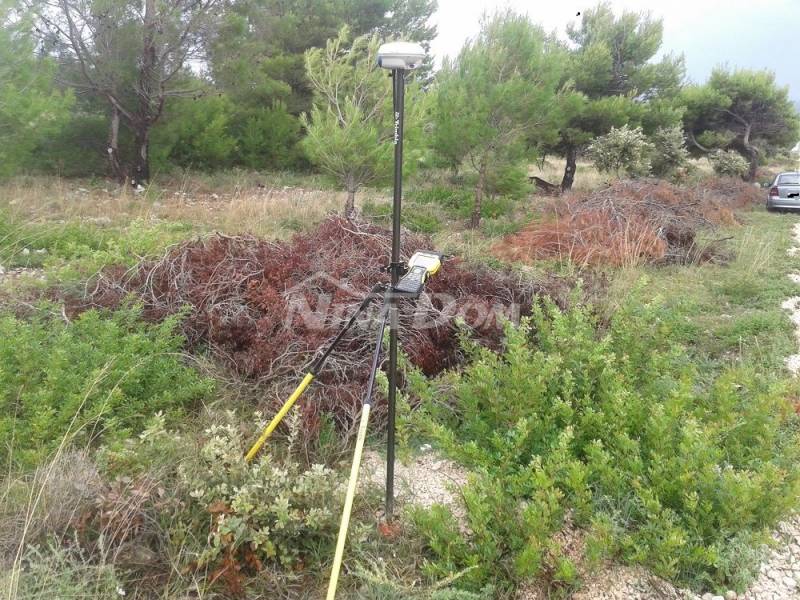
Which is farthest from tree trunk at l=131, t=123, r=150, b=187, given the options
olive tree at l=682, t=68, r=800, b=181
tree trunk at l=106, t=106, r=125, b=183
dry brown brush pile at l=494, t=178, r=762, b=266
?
olive tree at l=682, t=68, r=800, b=181

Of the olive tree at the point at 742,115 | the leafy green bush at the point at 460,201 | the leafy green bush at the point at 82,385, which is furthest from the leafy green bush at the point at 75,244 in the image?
the olive tree at the point at 742,115

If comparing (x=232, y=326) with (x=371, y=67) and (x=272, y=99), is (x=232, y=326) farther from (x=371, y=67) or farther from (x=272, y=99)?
(x=272, y=99)

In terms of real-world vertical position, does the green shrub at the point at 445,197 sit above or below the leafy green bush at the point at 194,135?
below

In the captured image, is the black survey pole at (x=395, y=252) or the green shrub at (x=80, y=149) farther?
the green shrub at (x=80, y=149)

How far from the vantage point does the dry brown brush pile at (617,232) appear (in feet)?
19.3

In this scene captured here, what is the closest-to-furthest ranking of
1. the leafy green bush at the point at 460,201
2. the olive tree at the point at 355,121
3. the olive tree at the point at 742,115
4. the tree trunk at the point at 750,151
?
the olive tree at the point at 355,121 < the leafy green bush at the point at 460,201 < the olive tree at the point at 742,115 < the tree trunk at the point at 750,151

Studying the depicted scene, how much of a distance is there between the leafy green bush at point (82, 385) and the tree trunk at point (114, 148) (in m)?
8.40

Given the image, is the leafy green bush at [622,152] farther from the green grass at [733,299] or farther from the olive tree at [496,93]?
the green grass at [733,299]

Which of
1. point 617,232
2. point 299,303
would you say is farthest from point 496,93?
point 299,303

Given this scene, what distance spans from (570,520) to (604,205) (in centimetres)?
598

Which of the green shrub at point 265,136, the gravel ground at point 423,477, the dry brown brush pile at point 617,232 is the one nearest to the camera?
the gravel ground at point 423,477

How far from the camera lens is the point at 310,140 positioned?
24.6ft

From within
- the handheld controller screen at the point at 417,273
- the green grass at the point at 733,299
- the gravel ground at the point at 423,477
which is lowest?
the gravel ground at the point at 423,477

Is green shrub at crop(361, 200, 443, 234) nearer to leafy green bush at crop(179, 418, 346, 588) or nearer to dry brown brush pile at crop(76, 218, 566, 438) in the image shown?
dry brown brush pile at crop(76, 218, 566, 438)
